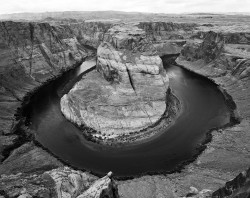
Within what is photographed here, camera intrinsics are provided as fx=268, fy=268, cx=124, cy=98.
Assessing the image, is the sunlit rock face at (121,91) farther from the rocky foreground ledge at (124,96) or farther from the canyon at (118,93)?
the canyon at (118,93)

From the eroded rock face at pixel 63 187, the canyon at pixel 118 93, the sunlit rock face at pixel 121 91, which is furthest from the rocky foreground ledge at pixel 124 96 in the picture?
the eroded rock face at pixel 63 187

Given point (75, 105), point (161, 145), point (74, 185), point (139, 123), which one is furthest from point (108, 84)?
point (74, 185)

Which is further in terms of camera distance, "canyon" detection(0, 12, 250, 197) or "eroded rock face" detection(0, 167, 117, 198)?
"canyon" detection(0, 12, 250, 197)

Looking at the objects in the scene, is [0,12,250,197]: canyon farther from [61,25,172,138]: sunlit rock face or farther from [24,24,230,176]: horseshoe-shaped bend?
[24,24,230,176]: horseshoe-shaped bend

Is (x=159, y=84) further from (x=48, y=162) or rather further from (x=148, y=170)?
(x=48, y=162)

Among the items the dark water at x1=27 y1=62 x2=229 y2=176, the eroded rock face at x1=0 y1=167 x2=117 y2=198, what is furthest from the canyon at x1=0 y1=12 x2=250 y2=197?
the dark water at x1=27 y1=62 x2=229 y2=176

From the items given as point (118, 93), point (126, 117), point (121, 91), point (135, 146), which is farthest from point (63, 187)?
point (121, 91)
